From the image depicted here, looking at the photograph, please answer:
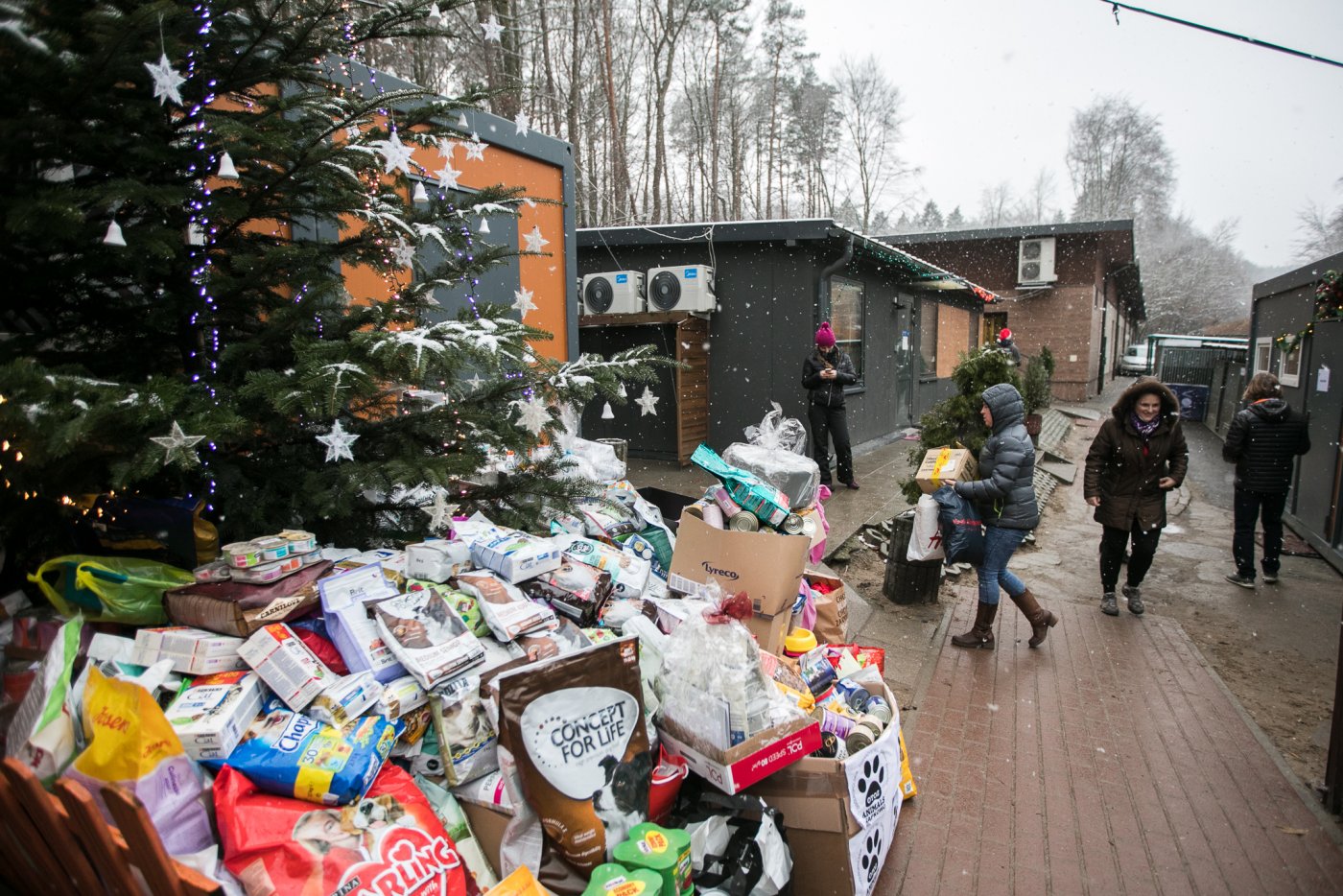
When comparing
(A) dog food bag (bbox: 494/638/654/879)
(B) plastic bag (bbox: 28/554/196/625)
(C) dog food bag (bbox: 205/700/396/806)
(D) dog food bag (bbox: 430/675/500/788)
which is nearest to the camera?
(C) dog food bag (bbox: 205/700/396/806)

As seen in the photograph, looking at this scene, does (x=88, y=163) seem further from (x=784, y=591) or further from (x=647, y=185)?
(x=647, y=185)

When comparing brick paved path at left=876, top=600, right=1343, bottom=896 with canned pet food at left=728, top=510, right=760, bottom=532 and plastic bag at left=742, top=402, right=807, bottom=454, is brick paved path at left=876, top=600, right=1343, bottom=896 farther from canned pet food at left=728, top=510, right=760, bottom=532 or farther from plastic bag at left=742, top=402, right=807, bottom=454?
plastic bag at left=742, top=402, right=807, bottom=454

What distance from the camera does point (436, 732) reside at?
230cm

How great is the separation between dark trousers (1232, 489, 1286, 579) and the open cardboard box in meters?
5.33

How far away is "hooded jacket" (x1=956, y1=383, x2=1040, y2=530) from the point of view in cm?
461

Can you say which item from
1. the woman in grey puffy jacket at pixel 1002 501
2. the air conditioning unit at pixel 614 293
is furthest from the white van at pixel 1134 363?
the woman in grey puffy jacket at pixel 1002 501

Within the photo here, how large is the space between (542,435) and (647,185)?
1714 centimetres

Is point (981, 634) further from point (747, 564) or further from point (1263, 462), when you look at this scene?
point (1263, 462)

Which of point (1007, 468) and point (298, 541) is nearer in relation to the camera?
point (298, 541)

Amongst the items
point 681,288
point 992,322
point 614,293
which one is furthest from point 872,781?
point 992,322

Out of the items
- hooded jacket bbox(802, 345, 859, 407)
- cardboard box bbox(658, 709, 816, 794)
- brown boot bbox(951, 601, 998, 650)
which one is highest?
hooded jacket bbox(802, 345, 859, 407)

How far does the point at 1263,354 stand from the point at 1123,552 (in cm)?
751

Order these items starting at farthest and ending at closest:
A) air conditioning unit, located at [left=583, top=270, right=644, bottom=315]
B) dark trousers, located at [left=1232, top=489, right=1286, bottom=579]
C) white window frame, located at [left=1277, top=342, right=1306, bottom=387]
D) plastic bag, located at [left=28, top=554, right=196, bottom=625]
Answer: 1. air conditioning unit, located at [left=583, top=270, right=644, bottom=315]
2. white window frame, located at [left=1277, top=342, right=1306, bottom=387]
3. dark trousers, located at [left=1232, top=489, right=1286, bottom=579]
4. plastic bag, located at [left=28, top=554, right=196, bottom=625]

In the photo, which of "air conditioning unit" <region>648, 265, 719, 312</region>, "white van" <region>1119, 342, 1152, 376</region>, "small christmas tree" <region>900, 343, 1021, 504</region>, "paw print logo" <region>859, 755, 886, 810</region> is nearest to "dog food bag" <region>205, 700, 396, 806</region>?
"paw print logo" <region>859, 755, 886, 810</region>
